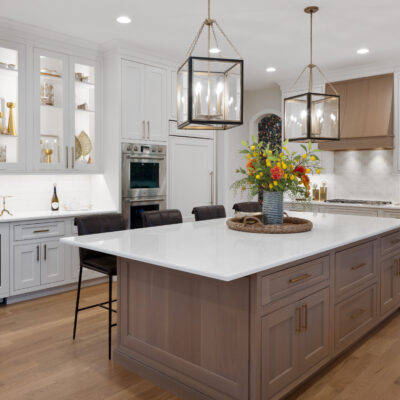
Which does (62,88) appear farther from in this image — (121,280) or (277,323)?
(277,323)

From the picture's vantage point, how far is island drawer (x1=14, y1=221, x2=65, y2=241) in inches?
151

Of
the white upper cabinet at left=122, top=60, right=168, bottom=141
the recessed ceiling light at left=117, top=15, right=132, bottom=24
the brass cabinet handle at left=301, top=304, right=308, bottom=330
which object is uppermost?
the recessed ceiling light at left=117, top=15, right=132, bottom=24

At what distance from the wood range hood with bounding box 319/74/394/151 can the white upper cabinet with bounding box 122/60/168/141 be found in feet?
7.63

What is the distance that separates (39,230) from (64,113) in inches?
51.1

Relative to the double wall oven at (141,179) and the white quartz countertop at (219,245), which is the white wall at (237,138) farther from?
the white quartz countertop at (219,245)

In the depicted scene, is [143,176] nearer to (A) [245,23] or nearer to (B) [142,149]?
(B) [142,149]

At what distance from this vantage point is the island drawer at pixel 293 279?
1.95 meters

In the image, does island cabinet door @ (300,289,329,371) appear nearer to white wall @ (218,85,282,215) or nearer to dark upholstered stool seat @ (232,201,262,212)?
dark upholstered stool seat @ (232,201,262,212)

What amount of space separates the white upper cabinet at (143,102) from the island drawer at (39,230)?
4.13ft

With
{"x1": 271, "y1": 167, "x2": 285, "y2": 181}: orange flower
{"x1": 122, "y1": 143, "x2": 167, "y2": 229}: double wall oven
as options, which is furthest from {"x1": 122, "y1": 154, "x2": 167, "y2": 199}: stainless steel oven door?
{"x1": 271, "y1": 167, "x2": 285, "y2": 181}: orange flower

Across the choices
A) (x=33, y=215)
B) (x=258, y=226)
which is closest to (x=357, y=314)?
(x=258, y=226)

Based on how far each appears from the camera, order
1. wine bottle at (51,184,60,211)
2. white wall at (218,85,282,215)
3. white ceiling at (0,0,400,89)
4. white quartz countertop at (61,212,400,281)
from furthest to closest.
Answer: white wall at (218,85,282,215) < wine bottle at (51,184,60,211) < white ceiling at (0,0,400,89) < white quartz countertop at (61,212,400,281)

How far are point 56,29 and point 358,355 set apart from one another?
3.99 metres

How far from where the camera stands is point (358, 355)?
8.98 ft
